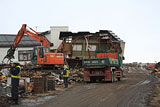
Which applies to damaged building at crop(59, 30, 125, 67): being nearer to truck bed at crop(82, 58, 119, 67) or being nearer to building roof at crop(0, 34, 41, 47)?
building roof at crop(0, 34, 41, 47)

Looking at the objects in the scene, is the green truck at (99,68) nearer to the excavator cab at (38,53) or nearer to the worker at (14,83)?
the excavator cab at (38,53)

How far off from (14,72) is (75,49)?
965 inches

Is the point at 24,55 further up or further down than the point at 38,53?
further up

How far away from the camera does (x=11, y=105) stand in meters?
10.3

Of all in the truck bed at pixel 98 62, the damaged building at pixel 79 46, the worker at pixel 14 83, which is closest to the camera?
the worker at pixel 14 83

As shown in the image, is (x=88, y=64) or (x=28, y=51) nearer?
(x=88, y=64)

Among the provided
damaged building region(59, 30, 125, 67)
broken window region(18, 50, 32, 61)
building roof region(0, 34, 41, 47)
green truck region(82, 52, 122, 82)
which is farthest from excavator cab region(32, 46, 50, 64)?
building roof region(0, 34, 41, 47)

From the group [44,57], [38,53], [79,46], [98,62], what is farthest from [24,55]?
[98,62]

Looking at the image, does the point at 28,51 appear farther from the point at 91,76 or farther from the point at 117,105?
the point at 117,105

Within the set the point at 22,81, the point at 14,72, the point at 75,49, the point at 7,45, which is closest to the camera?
the point at 14,72

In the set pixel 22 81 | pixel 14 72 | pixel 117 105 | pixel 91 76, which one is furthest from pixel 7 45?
pixel 117 105

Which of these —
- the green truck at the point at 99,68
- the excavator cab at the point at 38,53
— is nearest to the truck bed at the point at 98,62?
the green truck at the point at 99,68

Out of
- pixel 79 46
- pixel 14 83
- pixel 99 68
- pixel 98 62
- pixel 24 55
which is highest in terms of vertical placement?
pixel 79 46

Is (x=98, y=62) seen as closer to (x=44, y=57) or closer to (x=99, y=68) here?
(x=99, y=68)
